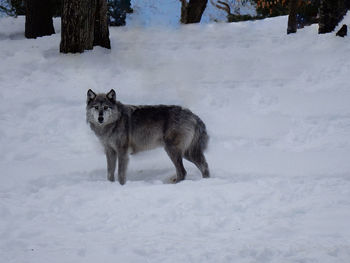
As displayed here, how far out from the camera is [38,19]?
1521 cm

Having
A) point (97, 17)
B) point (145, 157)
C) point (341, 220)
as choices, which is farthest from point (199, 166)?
point (97, 17)

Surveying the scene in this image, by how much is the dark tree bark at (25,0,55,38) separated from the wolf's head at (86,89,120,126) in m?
8.55

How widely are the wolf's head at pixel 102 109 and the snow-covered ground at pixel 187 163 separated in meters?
1.09

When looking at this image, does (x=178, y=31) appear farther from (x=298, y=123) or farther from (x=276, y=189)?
(x=276, y=189)

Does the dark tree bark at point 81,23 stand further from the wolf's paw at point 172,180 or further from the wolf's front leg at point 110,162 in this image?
the wolf's paw at point 172,180

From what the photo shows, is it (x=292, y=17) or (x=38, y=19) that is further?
(x=292, y=17)

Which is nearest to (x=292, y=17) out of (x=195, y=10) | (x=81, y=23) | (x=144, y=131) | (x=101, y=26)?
(x=195, y=10)

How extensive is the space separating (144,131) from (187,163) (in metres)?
1.49

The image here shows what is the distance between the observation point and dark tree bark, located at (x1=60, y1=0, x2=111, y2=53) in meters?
12.4

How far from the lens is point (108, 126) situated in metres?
7.62

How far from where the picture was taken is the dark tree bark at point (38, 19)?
48.2 feet

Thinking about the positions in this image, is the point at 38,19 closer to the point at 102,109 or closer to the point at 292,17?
Result: the point at 292,17

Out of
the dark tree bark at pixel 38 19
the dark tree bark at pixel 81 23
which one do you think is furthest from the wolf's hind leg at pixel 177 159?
the dark tree bark at pixel 38 19

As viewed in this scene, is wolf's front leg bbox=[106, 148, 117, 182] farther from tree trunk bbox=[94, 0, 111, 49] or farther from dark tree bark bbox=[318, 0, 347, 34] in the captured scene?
dark tree bark bbox=[318, 0, 347, 34]
